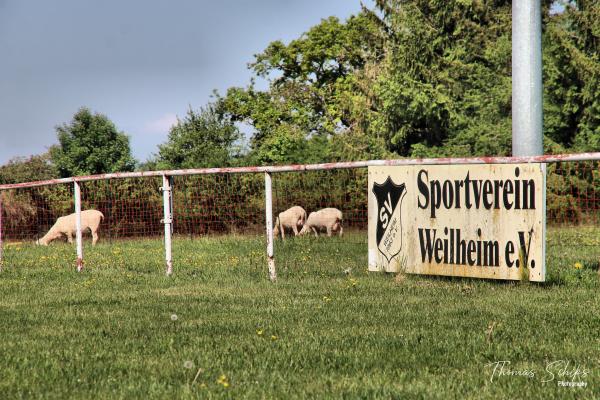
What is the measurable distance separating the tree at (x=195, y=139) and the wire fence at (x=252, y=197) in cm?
2487

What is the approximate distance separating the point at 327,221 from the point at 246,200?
2.27 meters

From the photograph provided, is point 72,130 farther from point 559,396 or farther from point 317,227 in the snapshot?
point 559,396

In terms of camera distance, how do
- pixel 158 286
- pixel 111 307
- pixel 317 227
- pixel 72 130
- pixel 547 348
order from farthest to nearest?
1. pixel 72 130
2. pixel 317 227
3. pixel 158 286
4. pixel 111 307
5. pixel 547 348

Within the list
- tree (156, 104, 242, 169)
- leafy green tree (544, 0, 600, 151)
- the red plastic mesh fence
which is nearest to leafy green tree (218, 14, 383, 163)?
tree (156, 104, 242, 169)

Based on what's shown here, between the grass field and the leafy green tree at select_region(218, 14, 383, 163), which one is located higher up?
the leafy green tree at select_region(218, 14, 383, 163)

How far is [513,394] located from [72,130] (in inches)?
2122

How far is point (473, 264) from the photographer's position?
11.9 metres

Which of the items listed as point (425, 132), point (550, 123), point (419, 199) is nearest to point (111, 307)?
point (419, 199)

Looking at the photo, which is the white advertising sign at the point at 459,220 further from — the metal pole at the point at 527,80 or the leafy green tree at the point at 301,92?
the leafy green tree at the point at 301,92

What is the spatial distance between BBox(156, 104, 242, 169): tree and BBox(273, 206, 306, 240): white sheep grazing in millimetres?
29578

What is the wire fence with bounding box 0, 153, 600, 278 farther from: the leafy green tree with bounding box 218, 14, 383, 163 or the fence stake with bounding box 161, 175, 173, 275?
the leafy green tree with bounding box 218, 14, 383, 163

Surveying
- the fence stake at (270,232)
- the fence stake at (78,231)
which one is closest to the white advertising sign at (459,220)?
the fence stake at (270,232)

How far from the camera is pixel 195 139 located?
45.9 meters

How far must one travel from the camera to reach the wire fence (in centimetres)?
1309
